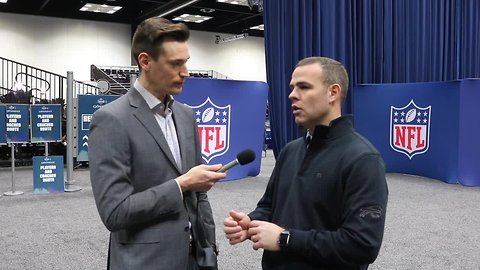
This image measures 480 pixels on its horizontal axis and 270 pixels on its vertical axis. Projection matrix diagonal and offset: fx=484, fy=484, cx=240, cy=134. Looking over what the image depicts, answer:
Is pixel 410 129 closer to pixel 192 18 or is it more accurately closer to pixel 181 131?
pixel 181 131

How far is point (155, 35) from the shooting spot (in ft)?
4.47

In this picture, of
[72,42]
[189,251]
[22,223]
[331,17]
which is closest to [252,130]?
[331,17]

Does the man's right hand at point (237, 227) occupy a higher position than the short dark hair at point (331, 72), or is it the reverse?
the short dark hair at point (331, 72)

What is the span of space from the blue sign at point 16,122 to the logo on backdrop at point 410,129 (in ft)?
17.0

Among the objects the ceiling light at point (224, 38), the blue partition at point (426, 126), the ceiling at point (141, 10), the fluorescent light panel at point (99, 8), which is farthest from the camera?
the ceiling light at point (224, 38)

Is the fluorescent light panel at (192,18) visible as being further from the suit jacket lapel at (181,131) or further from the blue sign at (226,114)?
the suit jacket lapel at (181,131)

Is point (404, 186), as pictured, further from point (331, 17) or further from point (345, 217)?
point (345, 217)

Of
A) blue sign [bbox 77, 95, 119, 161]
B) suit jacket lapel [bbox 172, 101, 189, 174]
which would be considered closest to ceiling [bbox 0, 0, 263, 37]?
blue sign [bbox 77, 95, 119, 161]

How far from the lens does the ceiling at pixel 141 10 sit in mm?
15820

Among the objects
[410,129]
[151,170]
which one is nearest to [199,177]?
[151,170]

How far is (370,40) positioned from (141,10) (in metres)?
11.0

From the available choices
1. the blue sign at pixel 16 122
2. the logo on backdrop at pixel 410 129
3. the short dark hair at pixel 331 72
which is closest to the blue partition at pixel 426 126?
the logo on backdrop at pixel 410 129

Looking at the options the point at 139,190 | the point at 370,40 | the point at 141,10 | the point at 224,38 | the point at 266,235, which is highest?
the point at 141,10

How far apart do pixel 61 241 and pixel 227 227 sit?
284 cm
